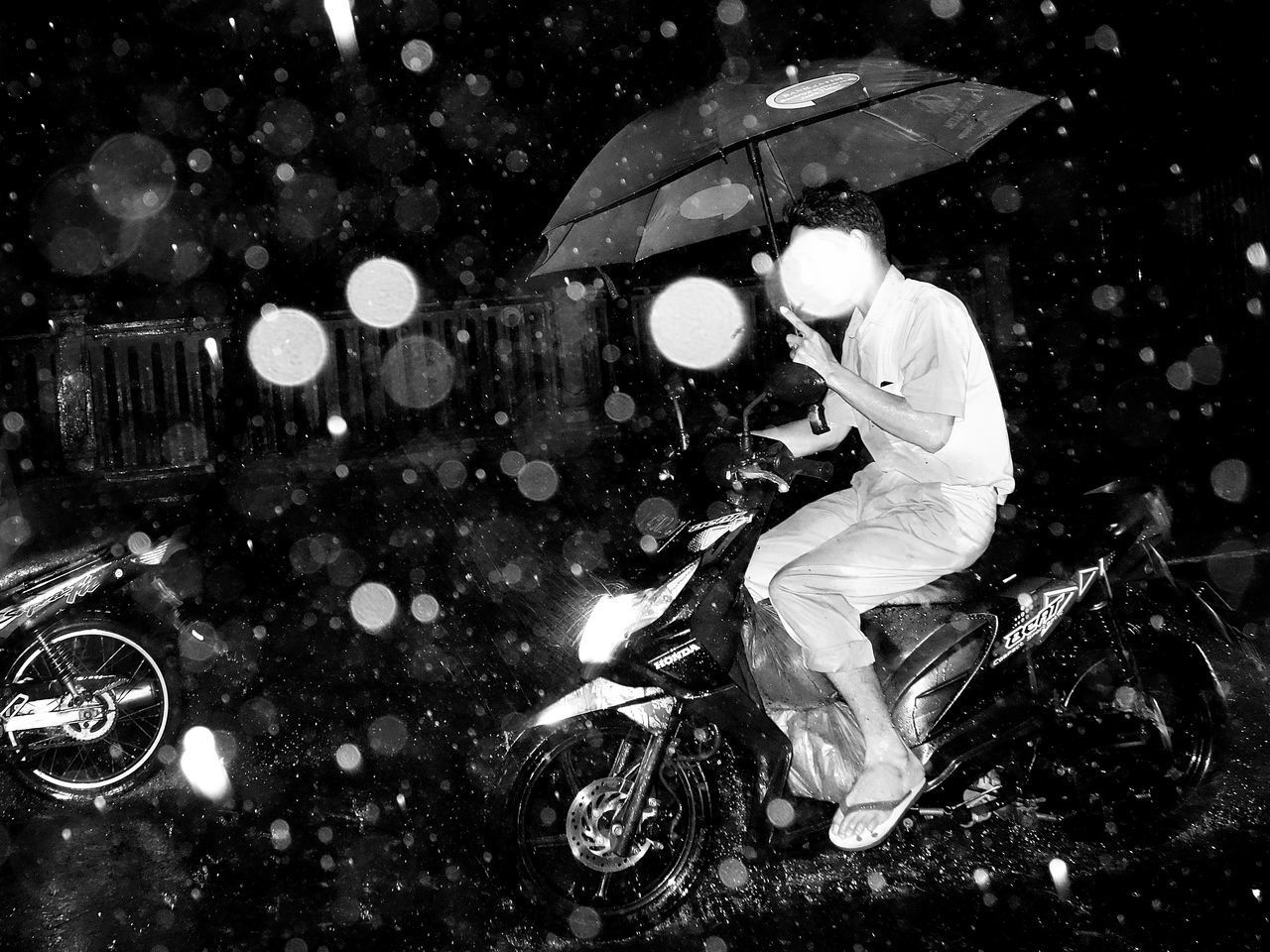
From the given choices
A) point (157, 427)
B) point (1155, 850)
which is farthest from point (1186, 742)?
point (157, 427)

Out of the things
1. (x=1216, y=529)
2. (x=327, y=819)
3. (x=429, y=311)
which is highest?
(x=429, y=311)

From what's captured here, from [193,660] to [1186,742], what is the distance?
17.2 ft

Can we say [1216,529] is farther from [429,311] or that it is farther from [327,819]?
[429,311]

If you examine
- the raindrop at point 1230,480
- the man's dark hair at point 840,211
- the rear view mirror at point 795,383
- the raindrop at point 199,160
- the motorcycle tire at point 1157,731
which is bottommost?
the raindrop at point 1230,480

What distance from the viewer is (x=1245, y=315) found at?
8.65m

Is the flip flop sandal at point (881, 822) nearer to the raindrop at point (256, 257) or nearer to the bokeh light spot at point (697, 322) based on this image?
the bokeh light spot at point (697, 322)

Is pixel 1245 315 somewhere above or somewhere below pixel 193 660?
above

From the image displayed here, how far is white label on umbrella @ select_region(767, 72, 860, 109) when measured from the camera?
2951 mm

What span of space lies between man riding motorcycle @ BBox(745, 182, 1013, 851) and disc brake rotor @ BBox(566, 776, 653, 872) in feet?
2.45

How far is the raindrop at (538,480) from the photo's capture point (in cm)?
928

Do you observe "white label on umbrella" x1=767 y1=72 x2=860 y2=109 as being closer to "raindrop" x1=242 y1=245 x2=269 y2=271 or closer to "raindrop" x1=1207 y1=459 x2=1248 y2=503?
"raindrop" x1=1207 y1=459 x2=1248 y2=503

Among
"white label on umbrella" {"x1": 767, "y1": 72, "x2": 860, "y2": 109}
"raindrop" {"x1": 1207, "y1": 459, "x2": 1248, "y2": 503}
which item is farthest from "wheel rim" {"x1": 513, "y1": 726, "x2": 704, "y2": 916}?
"raindrop" {"x1": 1207, "y1": 459, "x2": 1248, "y2": 503}

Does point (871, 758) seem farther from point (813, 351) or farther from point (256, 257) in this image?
point (256, 257)

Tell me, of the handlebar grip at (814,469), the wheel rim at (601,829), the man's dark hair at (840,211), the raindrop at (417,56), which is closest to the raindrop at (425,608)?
the wheel rim at (601,829)
